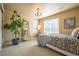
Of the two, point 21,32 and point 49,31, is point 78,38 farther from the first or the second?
point 21,32

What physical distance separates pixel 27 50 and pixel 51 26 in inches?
27.4

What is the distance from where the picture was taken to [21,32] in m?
2.62

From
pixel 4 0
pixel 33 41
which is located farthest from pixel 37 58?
pixel 4 0

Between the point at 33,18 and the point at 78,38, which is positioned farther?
the point at 33,18

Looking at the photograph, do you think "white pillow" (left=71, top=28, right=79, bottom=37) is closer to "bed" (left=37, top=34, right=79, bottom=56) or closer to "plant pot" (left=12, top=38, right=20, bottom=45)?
"bed" (left=37, top=34, right=79, bottom=56)

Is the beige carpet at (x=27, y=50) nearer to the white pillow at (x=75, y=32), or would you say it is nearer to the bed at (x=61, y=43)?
the bed at (x=61, y=43)

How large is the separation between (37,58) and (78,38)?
0.86 m

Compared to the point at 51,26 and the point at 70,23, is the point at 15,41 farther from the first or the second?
the point at 70,23

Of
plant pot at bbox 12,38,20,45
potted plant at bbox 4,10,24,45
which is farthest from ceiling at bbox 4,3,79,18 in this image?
plant pot at bbox 12,38,20,45

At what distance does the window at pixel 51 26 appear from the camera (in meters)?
2.68

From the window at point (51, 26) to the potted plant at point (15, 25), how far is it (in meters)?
0.51

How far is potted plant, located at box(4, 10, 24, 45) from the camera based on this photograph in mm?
2594

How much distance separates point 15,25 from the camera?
261 cm

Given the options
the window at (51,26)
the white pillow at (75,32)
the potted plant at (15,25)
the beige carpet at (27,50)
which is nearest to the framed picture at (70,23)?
the white pillow at (75,32)
